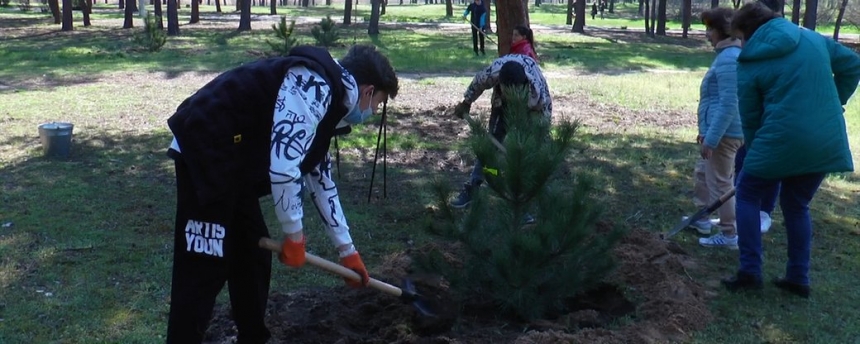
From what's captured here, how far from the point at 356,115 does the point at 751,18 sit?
9.04 ft

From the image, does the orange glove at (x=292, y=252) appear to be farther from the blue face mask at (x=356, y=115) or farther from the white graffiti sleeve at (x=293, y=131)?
the blue face mask at (x=356, y=115)

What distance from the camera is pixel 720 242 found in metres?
6.16

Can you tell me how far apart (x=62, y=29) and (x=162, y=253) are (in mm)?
28018

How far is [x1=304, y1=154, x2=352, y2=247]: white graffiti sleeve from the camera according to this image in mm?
3443

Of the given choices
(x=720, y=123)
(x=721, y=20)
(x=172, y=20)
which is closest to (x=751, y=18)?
(x=721, y=20)

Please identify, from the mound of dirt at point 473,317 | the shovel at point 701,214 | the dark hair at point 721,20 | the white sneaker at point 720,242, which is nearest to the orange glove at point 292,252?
the mound of dirt at point 473,317

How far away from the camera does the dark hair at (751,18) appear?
4.88 metres

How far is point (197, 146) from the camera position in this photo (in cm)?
300

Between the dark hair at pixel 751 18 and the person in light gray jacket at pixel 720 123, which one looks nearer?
the dark hair at pixel 751 18

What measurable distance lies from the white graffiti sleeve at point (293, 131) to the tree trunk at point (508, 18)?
7.31 metres

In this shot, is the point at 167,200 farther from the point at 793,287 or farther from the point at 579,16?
the point at 579,16

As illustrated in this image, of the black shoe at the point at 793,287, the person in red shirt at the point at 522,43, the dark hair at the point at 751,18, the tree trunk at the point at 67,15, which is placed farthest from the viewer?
the tree trunk at the point at 67,15

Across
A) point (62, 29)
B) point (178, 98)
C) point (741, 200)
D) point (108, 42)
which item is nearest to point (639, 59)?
point (178, 98)

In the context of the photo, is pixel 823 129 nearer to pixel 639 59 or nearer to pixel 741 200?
pixel 741 200
